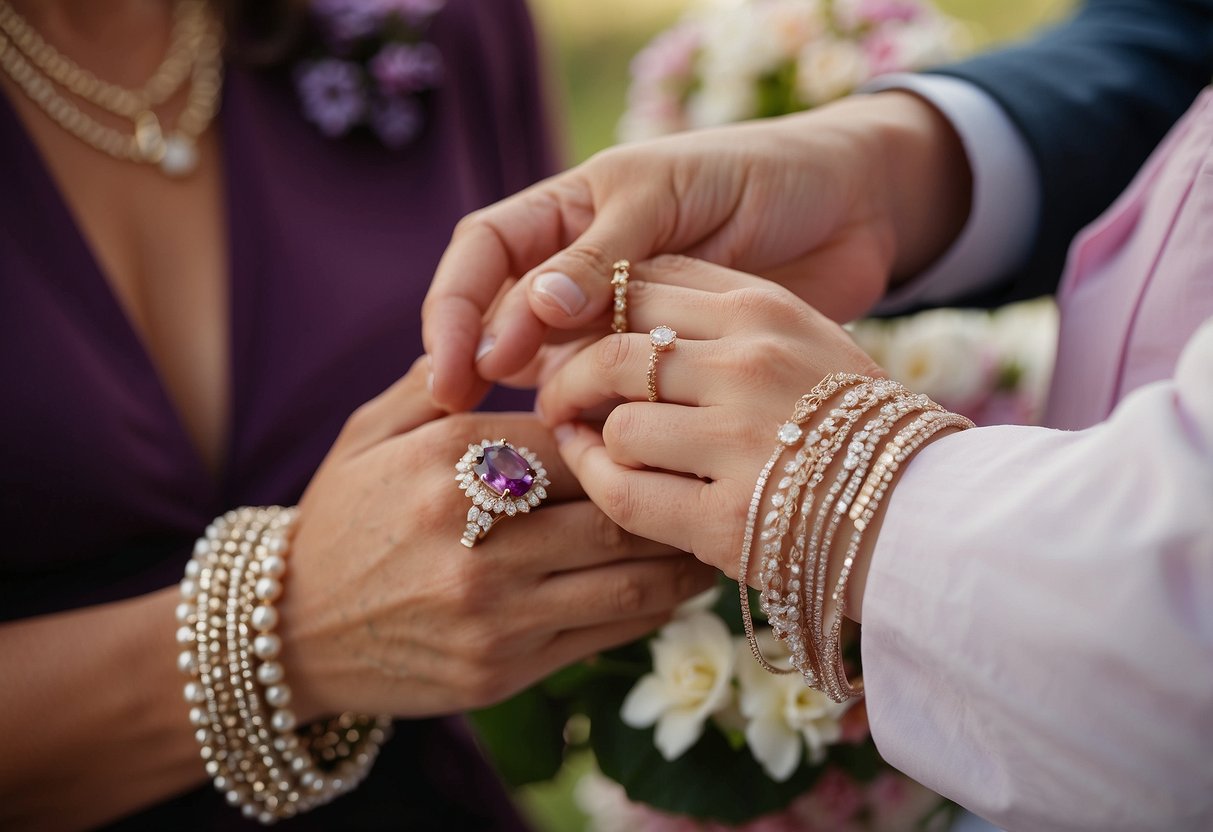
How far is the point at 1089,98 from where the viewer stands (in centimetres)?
122

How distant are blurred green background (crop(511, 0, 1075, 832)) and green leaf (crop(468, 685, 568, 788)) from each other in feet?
8.78

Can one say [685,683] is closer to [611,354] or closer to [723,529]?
[723,529]

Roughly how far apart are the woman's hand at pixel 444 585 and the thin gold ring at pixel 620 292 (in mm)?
156

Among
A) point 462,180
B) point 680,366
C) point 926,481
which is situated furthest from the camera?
point 462,180

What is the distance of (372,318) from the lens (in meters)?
A: 1.37

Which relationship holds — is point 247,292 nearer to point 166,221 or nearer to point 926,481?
point 166,221

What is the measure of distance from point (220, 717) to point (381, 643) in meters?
0.20

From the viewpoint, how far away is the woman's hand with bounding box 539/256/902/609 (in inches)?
29.3

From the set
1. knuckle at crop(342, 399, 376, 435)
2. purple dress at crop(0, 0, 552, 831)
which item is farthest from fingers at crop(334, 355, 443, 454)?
Result: purple dress at crop(0, 0, 552, 831)

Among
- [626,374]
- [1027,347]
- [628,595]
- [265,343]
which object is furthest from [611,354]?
[1027,347]

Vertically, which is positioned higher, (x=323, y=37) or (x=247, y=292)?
(x=323, y=37)

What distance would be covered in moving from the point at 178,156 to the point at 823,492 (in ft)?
3.93

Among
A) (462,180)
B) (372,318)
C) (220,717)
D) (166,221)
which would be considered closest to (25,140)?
(166,221)

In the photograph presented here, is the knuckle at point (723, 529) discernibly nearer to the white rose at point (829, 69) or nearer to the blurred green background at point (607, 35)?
the white rose at point (829, 69)
